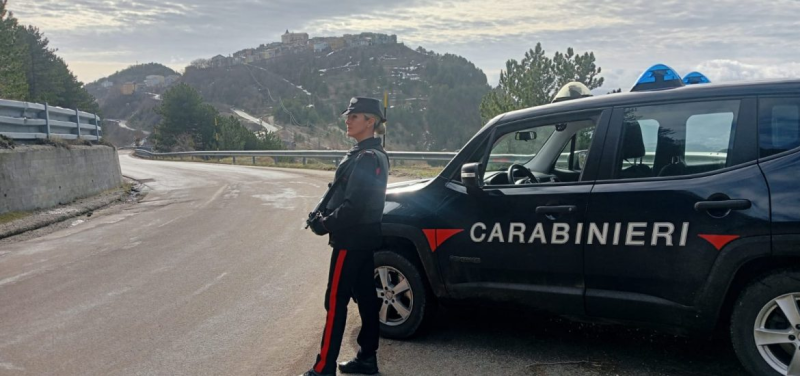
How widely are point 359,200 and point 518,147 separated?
169 cm

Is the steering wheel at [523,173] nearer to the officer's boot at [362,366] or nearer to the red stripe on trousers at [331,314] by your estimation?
the red stripe on trousers at [331,314]

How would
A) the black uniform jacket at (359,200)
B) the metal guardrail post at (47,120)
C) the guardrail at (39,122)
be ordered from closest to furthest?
the black uniform jacket at (359,200)
the guardrail at (39,122)
the metal guardrail post at (47,120)

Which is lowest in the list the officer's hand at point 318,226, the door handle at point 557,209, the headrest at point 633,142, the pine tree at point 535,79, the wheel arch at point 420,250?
the wheel arch at point 420,250

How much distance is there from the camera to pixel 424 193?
4418 millimetres

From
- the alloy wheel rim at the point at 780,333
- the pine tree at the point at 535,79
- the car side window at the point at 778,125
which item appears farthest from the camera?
the pine tree at the point at 535,79

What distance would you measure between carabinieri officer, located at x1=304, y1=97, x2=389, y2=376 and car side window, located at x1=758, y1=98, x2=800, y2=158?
2277mm

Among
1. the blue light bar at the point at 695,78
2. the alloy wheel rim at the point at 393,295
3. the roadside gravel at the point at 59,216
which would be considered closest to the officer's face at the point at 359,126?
the alloy wheel rim at the point at 393,295

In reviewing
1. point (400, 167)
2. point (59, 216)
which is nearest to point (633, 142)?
point (59, 216)

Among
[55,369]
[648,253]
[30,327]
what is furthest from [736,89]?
[30,327]

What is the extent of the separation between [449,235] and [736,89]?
2.07 m

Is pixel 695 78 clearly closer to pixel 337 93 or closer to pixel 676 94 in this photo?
pixel 676 94

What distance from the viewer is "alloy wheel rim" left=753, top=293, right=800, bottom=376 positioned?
318 centimetres

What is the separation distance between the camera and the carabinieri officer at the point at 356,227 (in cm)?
362

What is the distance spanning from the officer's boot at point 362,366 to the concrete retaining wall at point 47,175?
955cm
